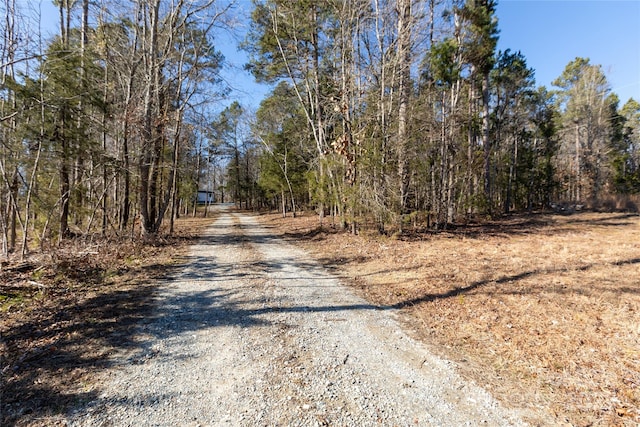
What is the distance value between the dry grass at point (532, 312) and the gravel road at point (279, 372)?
485 mm

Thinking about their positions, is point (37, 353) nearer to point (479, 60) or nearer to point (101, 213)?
point (101, 213)

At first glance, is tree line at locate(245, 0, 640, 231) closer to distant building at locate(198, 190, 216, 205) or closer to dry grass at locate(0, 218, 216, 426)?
dry grass at locate(0, 218, 216, 426)

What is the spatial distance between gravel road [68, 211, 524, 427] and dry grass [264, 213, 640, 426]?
0.48m

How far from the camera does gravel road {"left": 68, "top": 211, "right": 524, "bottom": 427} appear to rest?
7.70 ft

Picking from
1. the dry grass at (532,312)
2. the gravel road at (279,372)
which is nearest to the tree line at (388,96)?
the dry grass at (532,312)

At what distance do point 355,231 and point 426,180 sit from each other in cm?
341

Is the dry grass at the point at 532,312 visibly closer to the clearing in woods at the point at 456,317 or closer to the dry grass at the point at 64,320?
the clearing in woods at the point at 456,317

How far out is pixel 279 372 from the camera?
2.94 m

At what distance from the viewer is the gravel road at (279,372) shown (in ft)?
7.70

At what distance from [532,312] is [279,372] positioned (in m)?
3.64

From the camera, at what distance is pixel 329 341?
11.7 feet

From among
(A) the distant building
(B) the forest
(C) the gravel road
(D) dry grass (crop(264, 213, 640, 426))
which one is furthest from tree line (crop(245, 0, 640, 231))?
(A) the distant building

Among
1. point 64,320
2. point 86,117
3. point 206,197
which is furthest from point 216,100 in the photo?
point 206,197

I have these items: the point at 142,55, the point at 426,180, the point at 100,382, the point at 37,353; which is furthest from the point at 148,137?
the point at 426,180
